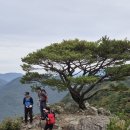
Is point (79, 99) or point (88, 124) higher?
point (79, 99)

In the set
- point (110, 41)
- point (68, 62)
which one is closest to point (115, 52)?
point (110, 41)

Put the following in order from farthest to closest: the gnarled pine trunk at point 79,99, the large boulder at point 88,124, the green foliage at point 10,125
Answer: the gnarled pine trunk at point 79,99 → the green foliage at point 10,125 → the large boulder at point 88,124

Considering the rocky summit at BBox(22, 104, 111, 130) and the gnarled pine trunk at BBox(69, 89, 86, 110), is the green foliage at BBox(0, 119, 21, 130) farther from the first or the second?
the gnarled pine trunk at BBox(69, 89, 86, 110)

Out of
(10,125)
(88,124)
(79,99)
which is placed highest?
(79,99)

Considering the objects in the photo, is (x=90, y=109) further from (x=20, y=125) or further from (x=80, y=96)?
(x=20, y=125)

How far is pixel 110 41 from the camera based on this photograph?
3241cm

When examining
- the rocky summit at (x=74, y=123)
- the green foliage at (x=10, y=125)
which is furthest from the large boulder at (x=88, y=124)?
the green foliage at (x=10, y=125)

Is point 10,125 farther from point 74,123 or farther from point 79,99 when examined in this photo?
point 79,99

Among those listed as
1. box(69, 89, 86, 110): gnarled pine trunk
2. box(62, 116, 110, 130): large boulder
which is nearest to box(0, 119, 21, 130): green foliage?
box(62, 116, 110, 130): large boulder

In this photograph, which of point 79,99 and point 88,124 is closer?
point 88,124

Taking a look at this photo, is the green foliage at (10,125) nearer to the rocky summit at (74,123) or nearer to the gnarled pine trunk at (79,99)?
the rocky summit at (74,123)

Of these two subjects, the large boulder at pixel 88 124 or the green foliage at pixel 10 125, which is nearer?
the large boulder at pixel 88 124

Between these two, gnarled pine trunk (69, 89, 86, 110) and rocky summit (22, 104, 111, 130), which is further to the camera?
gnarled pine trunk (69, 89, 86, 110)

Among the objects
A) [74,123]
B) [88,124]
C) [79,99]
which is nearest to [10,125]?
[74,123]
